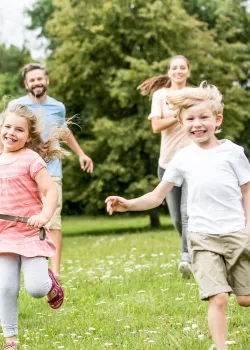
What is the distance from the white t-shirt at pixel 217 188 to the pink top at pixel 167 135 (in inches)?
129

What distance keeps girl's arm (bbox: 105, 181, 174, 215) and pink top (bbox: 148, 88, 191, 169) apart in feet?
10.4

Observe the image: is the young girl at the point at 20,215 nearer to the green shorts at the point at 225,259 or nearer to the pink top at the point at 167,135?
the green shorts at the point at 225,259

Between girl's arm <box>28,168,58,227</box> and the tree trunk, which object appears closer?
girl's arm <box>28,168,58,227</box>

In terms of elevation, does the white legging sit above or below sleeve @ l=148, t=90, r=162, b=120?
below

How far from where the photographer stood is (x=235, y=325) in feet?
18.0

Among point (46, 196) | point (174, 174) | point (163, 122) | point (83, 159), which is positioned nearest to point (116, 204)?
point (174, 174)

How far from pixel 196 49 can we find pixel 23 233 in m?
22.1

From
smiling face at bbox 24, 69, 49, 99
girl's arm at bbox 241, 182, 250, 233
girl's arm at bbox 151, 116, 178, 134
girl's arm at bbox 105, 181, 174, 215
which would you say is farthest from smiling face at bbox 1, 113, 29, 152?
smiling face at bbox 24, 69, 49, 99

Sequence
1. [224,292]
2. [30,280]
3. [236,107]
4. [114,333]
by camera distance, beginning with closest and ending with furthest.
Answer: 1. [224,292]
2. [30,280]
3. [114,333]
4. [236,107]

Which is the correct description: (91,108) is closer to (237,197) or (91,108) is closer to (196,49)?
(196,49)

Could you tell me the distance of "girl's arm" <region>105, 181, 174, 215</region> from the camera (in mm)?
4668

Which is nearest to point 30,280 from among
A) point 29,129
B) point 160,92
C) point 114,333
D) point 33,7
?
point 114,333

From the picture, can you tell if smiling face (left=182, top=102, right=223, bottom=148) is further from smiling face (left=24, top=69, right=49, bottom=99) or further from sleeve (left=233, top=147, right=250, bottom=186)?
smiling face (left=24, top=69, right=49, bottom=99)

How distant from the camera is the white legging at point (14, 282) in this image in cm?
508
